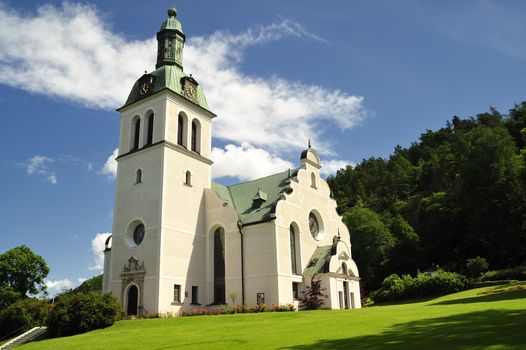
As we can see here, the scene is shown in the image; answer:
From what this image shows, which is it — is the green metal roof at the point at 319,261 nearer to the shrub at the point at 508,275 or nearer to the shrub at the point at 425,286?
the shrub at the point at 425,286

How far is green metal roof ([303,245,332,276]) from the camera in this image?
112 ft

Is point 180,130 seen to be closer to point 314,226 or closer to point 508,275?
point 314,226

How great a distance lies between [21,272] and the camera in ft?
162

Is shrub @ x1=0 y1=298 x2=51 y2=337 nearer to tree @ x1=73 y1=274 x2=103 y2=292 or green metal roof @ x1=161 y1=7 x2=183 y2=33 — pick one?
green metal roof @ x1=161 y1=7 x2=183 y2=33

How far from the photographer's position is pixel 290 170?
126 feet

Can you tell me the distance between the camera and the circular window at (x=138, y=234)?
34.2 metres

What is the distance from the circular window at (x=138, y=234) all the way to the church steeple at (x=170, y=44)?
45.9 feet

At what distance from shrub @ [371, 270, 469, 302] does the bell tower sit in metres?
21.0

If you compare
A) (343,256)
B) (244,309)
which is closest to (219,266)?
(244,309)

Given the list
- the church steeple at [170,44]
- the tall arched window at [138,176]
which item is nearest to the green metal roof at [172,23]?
the church steeple at [170,44]

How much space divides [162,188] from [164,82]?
29.2 ft

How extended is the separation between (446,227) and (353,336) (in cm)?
5478

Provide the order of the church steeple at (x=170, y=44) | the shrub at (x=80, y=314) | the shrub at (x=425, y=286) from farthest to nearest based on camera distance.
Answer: the shrub at (x=425, y=286), the church steeple at (x=170, y=44), the shrub at (x=80, y=314)

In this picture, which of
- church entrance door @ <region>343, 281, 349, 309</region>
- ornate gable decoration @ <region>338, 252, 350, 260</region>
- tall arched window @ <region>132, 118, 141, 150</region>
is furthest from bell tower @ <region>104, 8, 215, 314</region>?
church entrance door @ <region>343, 281, 349, 309</region>
